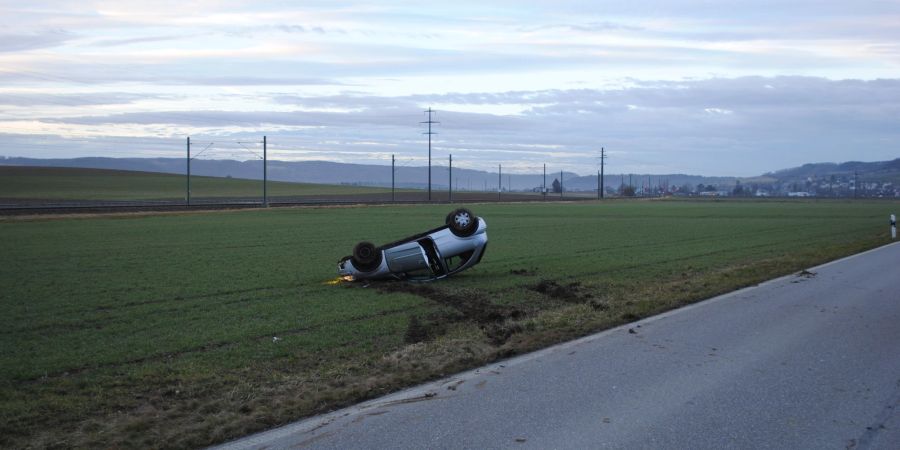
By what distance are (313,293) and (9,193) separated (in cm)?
8266

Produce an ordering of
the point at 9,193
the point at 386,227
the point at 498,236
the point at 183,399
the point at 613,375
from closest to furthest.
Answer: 1. the point at 183,399
2. the point at 613,375
3. the point at 498,236
4. the point at 386,227
5. the point at 9,193

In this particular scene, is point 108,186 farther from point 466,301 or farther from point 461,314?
point 461,314

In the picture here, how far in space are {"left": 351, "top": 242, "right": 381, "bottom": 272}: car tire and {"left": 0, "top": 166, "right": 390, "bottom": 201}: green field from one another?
245 ft

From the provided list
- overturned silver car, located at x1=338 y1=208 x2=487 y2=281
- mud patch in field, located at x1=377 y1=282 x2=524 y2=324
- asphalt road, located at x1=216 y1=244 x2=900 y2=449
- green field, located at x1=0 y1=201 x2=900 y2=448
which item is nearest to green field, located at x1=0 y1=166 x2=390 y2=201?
green field, located at x1=0 y1=201 x2=900 y2=448

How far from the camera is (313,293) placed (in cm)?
1564

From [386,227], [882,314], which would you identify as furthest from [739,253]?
[386,227]

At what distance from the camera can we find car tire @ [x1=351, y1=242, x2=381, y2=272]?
16953mm

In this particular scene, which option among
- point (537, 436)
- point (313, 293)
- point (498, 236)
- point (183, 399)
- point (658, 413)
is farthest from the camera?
point (498, 236)

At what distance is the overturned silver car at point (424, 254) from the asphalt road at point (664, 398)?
5957mm

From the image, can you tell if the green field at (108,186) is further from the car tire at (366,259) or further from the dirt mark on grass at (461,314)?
the dirt mark on grass at (461,314)

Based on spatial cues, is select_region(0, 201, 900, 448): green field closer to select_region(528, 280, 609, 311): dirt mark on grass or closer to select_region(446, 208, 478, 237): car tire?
select_region(528, 280, 609, 311): dirt mark on grass

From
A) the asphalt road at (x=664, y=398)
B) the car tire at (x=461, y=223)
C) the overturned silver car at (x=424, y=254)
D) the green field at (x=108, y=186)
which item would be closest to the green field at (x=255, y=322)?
the overturned silver car at (x=424, y=254)

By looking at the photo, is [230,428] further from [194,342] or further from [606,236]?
[606,236]

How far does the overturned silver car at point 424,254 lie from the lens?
17047 mm
